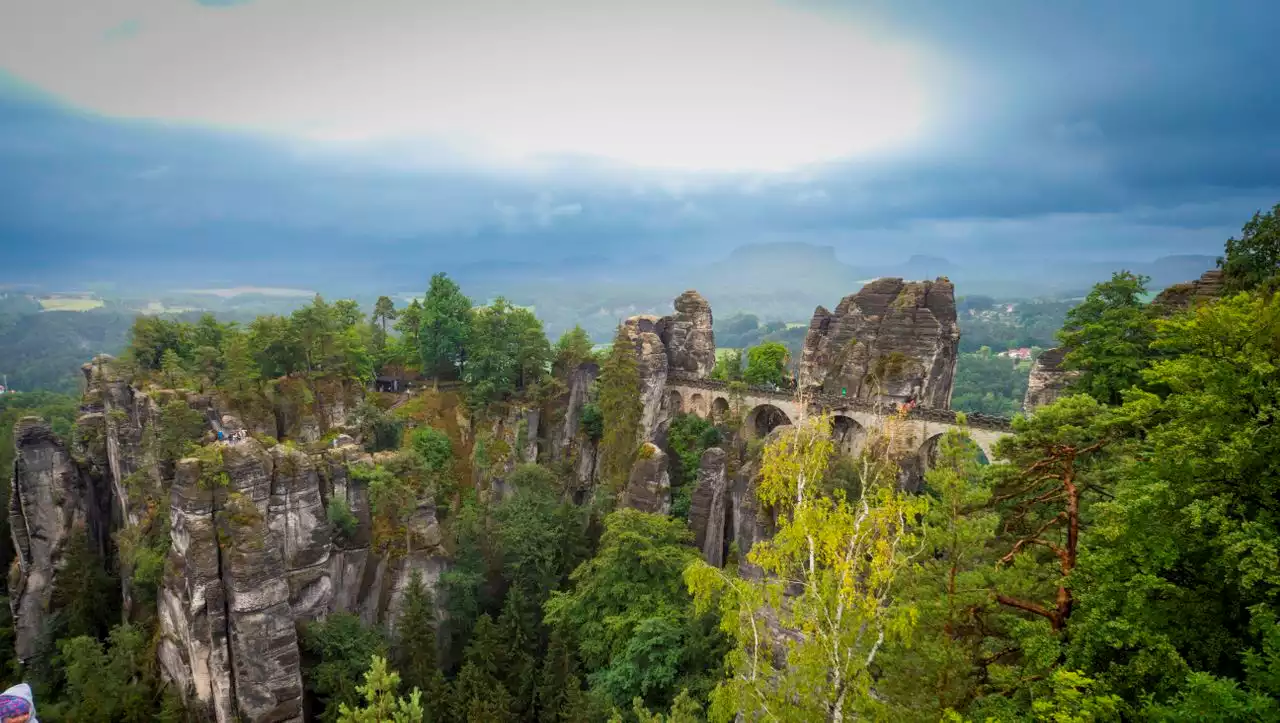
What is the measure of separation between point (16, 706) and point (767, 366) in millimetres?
43736

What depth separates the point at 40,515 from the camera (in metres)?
34.5

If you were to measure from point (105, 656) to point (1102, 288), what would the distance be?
1654 inches

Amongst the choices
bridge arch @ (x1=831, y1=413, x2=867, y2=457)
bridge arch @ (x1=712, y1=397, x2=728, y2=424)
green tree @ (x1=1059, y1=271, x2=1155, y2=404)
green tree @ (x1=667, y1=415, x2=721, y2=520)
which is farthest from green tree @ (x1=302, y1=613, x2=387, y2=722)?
green tree @ (x1=1059, y1=271, x2=1155, y2=404)

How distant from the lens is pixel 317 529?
26.2m

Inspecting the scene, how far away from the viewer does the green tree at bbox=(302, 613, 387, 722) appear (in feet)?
78.4

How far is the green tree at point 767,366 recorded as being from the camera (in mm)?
48188

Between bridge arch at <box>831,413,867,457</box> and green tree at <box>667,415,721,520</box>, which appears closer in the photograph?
green tree at <box>667,415,721,520</box>

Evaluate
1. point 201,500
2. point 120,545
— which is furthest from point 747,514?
point 120,545

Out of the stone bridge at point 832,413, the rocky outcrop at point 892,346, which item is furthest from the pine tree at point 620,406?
the rocky outcrop at point 892,346

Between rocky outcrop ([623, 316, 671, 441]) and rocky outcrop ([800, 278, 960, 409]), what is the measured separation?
10.2m

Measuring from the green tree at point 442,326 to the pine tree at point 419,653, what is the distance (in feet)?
63.0

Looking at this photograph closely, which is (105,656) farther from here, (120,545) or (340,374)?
(340,374)

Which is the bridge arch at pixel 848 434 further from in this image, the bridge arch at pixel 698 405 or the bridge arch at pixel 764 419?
the bridge arch at pixel 698 405

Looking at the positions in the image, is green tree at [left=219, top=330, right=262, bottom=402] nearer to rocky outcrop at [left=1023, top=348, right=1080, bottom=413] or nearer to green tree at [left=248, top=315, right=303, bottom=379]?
green tree at [left=248, top=315, right=303, bottom=379]
